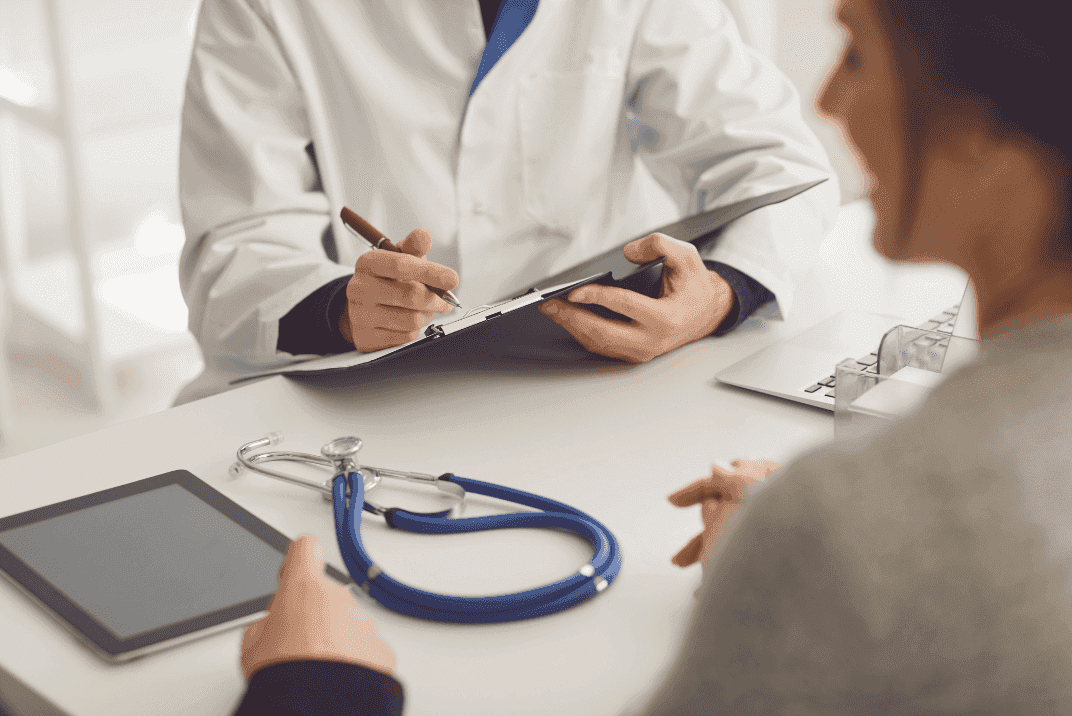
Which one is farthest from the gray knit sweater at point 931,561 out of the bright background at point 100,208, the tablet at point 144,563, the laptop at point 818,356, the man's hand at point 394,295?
the bright background at point 100,208

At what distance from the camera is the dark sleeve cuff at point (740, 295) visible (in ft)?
3.08

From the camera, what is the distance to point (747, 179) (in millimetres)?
1135

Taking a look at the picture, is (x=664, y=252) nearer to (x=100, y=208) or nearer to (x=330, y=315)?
(x=330, y=315)

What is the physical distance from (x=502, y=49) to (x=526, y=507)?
724mm

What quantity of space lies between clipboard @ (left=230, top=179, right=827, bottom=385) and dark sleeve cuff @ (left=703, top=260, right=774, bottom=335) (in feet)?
0.15

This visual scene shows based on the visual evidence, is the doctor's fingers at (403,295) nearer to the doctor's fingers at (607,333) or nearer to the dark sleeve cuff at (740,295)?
the doctor's fingers at (607,333)

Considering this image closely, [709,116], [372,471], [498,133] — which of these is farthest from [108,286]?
[372,471]

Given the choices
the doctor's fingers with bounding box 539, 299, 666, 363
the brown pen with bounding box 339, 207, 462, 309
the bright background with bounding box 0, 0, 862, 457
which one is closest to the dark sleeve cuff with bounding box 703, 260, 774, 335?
the doctor's fingers with bounding box 539, 299, 666, 363

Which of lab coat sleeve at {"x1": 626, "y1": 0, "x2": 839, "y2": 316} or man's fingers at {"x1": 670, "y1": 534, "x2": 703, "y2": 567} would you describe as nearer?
man's fingers at {"x1": 670, "y1": 534, "x2": 703, "y2": 567}

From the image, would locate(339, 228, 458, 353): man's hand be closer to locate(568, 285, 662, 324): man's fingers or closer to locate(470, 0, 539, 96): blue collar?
locate(568, 285, 662, 324): man's fingers

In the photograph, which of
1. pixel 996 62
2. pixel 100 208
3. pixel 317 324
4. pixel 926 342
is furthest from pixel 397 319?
pixel 100 208

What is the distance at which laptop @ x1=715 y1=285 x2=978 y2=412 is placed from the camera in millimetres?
790

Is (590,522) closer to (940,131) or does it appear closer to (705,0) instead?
(940,131)

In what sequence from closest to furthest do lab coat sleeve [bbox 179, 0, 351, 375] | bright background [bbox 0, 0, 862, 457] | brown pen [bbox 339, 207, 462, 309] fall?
brown pen [bbox 339, 207, 462, 309] < lab coat sleeve [bbox 179, 0, 351, 375] < bright background [bbox 0, 0, 862, 457]
